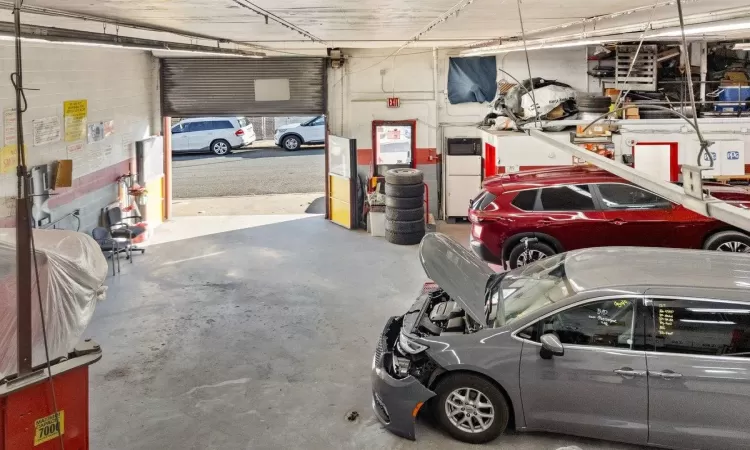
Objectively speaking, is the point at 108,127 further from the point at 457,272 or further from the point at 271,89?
the point at 457,272

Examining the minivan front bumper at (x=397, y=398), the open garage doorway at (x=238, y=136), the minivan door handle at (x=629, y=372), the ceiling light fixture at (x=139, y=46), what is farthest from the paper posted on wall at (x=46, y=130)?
→ the minivan door handle at (x=629, y=372)

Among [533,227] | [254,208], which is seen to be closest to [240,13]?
[533,227]

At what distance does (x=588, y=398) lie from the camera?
4.69m

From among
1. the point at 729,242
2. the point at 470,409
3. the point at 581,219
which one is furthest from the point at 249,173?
the point at 470,409

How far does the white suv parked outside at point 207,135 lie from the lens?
2217cm

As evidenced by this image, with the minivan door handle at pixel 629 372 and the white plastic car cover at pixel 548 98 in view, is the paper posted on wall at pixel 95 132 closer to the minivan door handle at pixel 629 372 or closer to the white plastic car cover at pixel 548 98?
the white plastic car cover at pixel 548 98

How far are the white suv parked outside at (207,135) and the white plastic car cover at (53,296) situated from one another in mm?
18473

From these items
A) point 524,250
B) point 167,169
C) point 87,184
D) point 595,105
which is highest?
point 595,105

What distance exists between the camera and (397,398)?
5.04m

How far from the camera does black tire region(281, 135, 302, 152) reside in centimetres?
2295

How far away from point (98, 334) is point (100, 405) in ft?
6.03

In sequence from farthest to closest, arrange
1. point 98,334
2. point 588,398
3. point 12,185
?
1. point 12,185
2. point 98,334
3. point 588,398

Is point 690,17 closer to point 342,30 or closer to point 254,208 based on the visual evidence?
point 342,30

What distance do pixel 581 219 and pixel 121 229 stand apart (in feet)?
21.4
